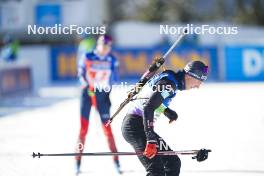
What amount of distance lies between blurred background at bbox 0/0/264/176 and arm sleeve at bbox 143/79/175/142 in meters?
2.16

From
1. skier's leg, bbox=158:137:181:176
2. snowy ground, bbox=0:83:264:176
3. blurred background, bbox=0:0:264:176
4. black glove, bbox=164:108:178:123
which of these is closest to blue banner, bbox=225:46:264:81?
blurred background, bbox=0:0:264:176

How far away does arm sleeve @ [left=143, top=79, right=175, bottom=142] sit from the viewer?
4.55m

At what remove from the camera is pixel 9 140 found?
29.6 ft

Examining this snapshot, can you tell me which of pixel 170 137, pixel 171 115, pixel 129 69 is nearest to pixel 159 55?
pixel 129 69

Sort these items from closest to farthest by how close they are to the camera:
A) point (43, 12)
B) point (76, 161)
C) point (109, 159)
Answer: point (76, 161)
point (109, 159)
point (43, 12)

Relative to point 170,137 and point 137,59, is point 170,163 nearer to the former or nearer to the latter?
point 170,137

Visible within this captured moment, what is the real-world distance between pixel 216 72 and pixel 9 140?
42.0 feet

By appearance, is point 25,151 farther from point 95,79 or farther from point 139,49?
point 139,49

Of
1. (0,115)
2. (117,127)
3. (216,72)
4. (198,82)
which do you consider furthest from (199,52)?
(198,82)

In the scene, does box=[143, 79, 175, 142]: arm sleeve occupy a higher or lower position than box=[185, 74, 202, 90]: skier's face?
lower

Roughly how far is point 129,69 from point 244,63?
4058 millimetres

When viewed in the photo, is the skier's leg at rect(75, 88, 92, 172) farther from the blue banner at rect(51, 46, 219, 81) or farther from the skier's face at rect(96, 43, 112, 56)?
the blue banner at rect(51, 46, 219, 81)

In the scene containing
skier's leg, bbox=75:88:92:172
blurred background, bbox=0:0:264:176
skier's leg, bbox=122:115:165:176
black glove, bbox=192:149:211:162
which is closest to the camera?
skier's leg, bbox=122:115:165:176

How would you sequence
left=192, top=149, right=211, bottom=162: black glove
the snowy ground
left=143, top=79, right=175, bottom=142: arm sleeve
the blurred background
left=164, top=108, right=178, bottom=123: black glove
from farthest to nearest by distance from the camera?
the blurred background → the snowy ground → left=164, top=108, right=178, bottom=123: black glove → left=192, top=149, right=211, bottom=162: black glove → left=143, top=79, right=175, bottom=142: arm sleeve
